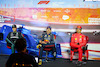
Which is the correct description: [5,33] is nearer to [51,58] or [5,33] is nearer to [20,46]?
[51,58]

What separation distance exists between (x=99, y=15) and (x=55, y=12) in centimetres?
164

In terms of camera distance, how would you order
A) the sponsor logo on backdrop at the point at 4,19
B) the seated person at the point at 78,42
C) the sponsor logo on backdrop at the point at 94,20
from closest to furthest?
1. the seated person at the point at 78,42
2. the sponsor logo on backdrop at the point at 94,20
3. the sponsor logo on backdrop at the point at 4,19

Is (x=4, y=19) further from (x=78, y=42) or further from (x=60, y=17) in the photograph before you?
(x=78, y=42)

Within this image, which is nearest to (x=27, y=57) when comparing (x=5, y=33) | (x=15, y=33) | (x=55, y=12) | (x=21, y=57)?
(x=21, y=57)

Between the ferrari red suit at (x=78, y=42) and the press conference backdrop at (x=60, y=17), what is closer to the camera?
the ferrari red suit at (x=78, y=42)

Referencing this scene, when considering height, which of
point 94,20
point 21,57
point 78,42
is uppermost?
point 94,20

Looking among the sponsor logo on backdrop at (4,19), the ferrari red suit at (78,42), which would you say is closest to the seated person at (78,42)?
the ferrari red suit at (78,42)

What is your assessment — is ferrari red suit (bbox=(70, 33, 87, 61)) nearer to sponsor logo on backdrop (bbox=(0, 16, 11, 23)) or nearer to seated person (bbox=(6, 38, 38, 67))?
seated person (bbox=(6, 38, 38, 67))

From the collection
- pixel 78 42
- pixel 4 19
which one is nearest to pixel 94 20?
pixel 78 42

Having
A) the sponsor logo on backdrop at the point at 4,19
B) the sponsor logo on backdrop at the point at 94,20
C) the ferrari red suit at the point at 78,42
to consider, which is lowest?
the ferrari red suit at the point at 78,42

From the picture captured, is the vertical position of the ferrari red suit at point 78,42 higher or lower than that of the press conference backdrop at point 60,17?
lower

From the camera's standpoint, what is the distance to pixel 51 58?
4164mm

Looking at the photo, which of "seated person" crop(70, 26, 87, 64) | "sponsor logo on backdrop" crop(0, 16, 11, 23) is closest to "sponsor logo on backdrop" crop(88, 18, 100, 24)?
"seated person" crop(70, 26, 87, 64)

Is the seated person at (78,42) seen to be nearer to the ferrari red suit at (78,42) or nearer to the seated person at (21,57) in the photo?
the ferrari red suit at (78,42)
